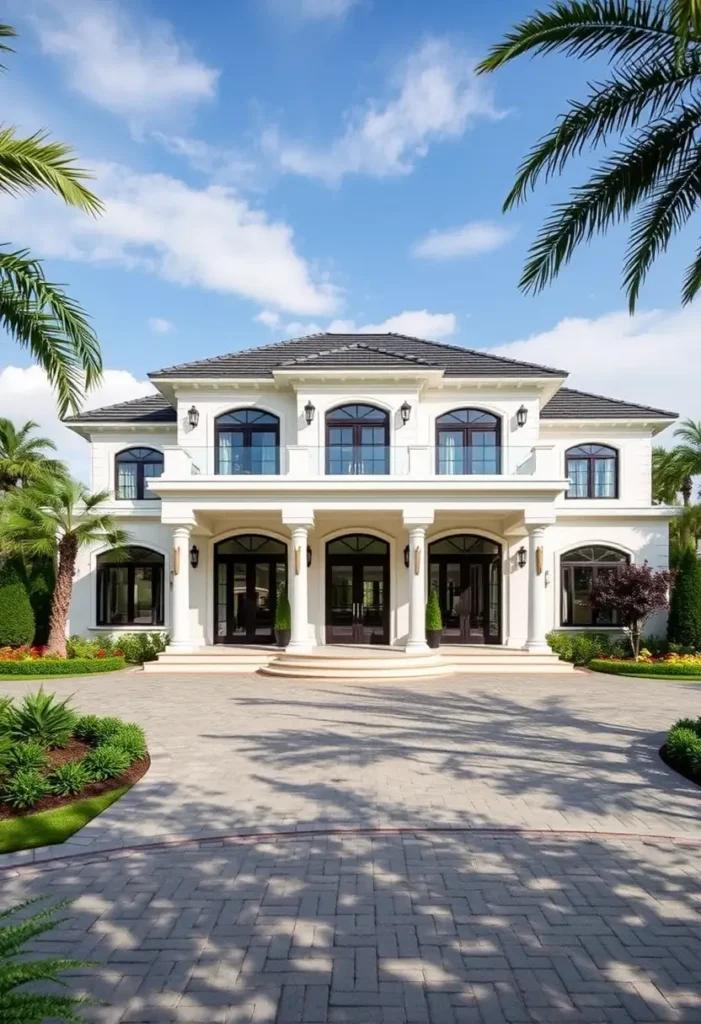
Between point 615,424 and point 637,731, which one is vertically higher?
point 615,424

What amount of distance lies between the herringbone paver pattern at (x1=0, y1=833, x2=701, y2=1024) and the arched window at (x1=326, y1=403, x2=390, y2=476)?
1384 centimetres

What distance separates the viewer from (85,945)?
→ 14.6 feet

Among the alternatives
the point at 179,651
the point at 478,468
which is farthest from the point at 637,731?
the point at 179,651

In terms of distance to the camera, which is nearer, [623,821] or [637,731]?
[623,821]

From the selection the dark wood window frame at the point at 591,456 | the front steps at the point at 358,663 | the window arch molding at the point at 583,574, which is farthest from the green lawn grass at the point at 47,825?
the dark wood window frame at the point at 591,456

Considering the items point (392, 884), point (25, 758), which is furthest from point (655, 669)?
point (25, 758)

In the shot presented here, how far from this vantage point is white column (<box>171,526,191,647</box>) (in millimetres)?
A: 18062

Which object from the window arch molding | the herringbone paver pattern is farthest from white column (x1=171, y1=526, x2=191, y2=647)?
the herringbone paver pattern

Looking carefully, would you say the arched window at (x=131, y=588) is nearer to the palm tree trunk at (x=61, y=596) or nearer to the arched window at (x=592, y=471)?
the palm tree trunk at (x=61, y=596)

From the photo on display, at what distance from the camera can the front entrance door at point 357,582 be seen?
66.3 feet

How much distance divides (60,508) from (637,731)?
49.8ft

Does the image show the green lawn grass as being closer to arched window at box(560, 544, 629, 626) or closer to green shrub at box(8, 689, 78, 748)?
green shrub at box(8, 689, 78, 748)

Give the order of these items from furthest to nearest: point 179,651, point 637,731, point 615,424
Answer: point 615,424
point 179,651
point 637,731

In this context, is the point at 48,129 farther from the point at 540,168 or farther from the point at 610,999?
the point at 610,999
